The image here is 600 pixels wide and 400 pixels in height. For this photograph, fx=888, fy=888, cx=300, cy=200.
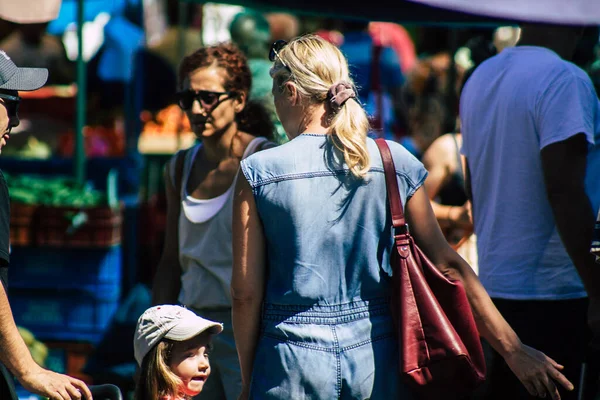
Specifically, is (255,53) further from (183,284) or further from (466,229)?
(183,284)

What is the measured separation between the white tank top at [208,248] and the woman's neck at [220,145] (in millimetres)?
133

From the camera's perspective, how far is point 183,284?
3293 millimetres

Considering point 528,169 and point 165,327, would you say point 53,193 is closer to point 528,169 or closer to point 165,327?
point 165,327

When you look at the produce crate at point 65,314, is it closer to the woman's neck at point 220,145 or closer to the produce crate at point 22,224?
the produce crate at point 22,224

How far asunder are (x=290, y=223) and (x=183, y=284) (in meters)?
1.05

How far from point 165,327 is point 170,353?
0.29ft

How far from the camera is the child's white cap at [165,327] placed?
2.63 meters

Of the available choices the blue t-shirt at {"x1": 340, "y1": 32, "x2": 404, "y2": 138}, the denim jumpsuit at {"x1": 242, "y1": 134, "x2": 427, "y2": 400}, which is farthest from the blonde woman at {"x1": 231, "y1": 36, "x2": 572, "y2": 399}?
the blue t-shirt at {"x1": 340, "y1": 32, "x2": 404, "y2": 138}

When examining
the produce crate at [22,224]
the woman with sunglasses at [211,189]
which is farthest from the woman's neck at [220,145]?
the produce crate at [22,224]

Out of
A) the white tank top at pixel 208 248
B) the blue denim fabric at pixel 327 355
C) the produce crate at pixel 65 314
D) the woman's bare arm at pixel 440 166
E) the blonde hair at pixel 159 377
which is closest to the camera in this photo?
the blue denim fabric at pixel 327 355

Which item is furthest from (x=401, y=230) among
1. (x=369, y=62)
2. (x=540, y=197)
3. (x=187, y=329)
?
(x=369, y=62)

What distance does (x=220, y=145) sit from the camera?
332 cm

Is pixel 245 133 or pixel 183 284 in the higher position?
pixel 245 133

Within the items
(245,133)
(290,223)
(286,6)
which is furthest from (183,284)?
(286,6)
